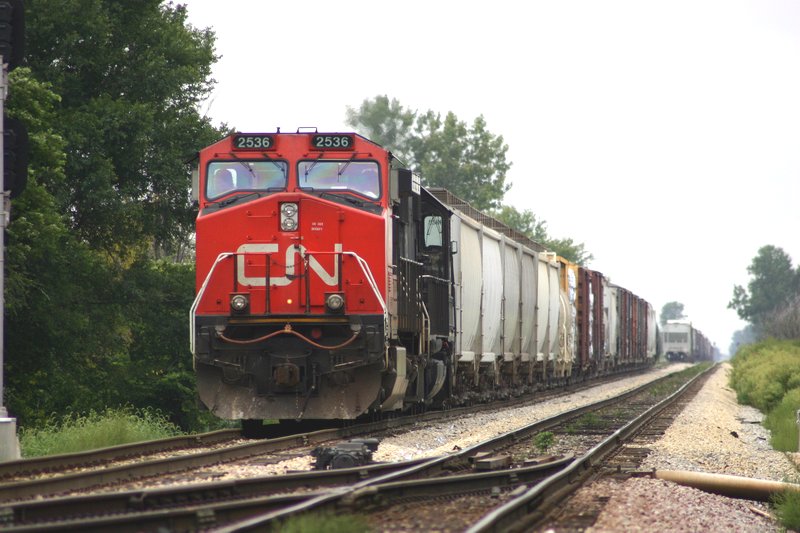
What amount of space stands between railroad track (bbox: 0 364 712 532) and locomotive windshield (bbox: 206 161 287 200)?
5.30 meters

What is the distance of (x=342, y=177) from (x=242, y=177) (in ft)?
4.52

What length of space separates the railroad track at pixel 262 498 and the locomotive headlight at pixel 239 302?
4198 mm

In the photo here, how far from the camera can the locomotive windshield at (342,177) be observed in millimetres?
14805

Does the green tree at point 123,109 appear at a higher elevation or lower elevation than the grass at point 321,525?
higher

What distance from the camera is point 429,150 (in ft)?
287

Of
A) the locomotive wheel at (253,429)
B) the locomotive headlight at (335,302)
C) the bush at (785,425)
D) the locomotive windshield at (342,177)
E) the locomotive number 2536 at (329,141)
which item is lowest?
the bush at (785,425)

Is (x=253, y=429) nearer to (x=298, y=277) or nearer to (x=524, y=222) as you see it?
(x=298, y=277)

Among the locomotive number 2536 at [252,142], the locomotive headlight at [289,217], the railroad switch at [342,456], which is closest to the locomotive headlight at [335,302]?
the locomotive headlight at [289,217]

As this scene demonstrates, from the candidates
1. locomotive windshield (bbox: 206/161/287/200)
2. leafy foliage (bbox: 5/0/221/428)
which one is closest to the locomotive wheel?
locomotive windshield (bbox: 206/161/287/200)

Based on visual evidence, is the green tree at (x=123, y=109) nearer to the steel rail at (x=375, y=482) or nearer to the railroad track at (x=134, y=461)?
the railroad track at (x=134, y=461)

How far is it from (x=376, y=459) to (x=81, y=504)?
5194 millimetres

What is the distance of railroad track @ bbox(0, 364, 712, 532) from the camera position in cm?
678

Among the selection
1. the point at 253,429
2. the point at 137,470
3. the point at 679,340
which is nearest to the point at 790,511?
the point at 137,470

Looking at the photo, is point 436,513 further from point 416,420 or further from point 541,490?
point 416,420
